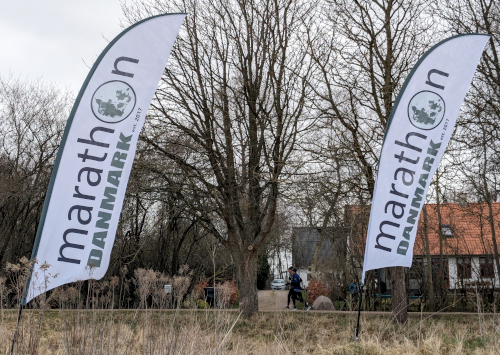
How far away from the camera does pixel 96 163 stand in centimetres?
515

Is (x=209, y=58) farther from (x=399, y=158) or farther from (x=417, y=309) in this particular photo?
(x=417, y=309)

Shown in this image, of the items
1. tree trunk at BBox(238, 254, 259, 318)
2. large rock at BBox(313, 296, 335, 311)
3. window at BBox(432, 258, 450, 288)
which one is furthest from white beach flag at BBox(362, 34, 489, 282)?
window at BBox(432, 258, 450, 288)

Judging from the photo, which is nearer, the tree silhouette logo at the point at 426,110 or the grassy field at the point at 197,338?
the grassy field at the point at 197,338

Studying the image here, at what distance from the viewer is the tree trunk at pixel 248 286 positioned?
38.7 ft

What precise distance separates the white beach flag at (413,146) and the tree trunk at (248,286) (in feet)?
19.1

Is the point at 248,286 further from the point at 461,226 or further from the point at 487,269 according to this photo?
the point at 461,226

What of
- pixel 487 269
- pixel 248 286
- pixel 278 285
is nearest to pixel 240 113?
pixel 248 286

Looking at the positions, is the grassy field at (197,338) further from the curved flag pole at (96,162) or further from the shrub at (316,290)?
the shrub at (316,290)

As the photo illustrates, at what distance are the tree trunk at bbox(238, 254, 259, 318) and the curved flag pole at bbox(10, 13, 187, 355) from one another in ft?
23.2

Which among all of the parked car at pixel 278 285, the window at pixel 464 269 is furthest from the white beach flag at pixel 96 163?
the parked car at pixel 278 285

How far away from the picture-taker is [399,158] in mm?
6617

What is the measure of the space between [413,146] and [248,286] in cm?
656

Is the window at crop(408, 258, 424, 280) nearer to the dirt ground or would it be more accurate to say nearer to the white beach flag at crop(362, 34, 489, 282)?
the dirt ground

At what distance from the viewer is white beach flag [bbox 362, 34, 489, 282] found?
6.49 meters
